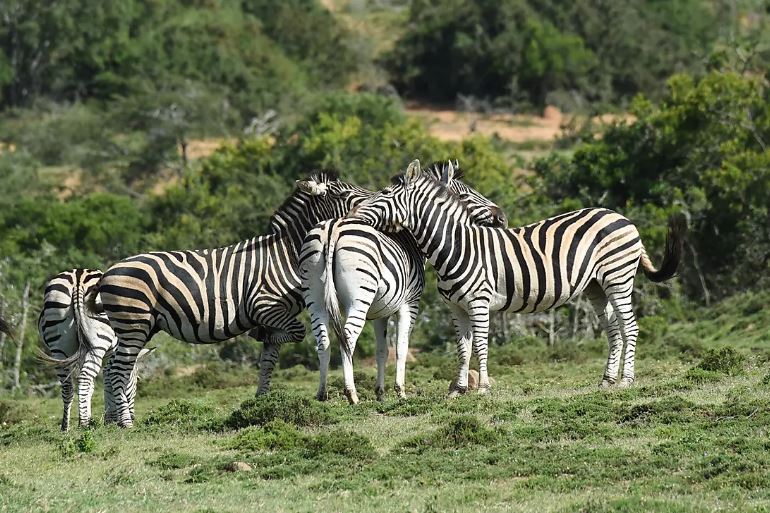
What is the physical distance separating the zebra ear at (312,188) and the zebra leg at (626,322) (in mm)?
4115

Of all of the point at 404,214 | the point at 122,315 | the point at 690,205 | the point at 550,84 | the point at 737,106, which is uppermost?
the point at 550,84

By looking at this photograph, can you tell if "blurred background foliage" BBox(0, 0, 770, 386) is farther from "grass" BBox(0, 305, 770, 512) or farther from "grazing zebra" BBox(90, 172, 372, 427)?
"grass" BBox(0, 305, 770, 512)

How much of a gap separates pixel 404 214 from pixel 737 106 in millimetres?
19368

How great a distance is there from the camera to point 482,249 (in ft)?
59.0

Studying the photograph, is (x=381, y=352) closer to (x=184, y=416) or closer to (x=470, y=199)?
(x=470, y=199)

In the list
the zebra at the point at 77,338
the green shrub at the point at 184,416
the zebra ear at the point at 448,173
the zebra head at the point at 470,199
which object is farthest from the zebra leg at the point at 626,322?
the zebra at the point at 77,338

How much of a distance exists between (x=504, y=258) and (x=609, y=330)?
181 centimetres

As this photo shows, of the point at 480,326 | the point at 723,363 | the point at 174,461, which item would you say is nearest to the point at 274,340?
the point at 480,326

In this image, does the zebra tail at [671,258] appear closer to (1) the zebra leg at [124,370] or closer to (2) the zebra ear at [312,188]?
(2) the zebra ear at [312,188]

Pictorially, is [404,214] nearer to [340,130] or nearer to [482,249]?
[482,249]

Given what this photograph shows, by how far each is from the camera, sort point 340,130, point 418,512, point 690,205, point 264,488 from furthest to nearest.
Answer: point 340,130 < point 690,205 < point 264,488 < point 418,512

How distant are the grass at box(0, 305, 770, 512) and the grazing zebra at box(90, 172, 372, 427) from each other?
1.08 metres

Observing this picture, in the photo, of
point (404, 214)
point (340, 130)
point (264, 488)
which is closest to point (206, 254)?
point (404, 214)

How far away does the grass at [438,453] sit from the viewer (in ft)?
41.5
